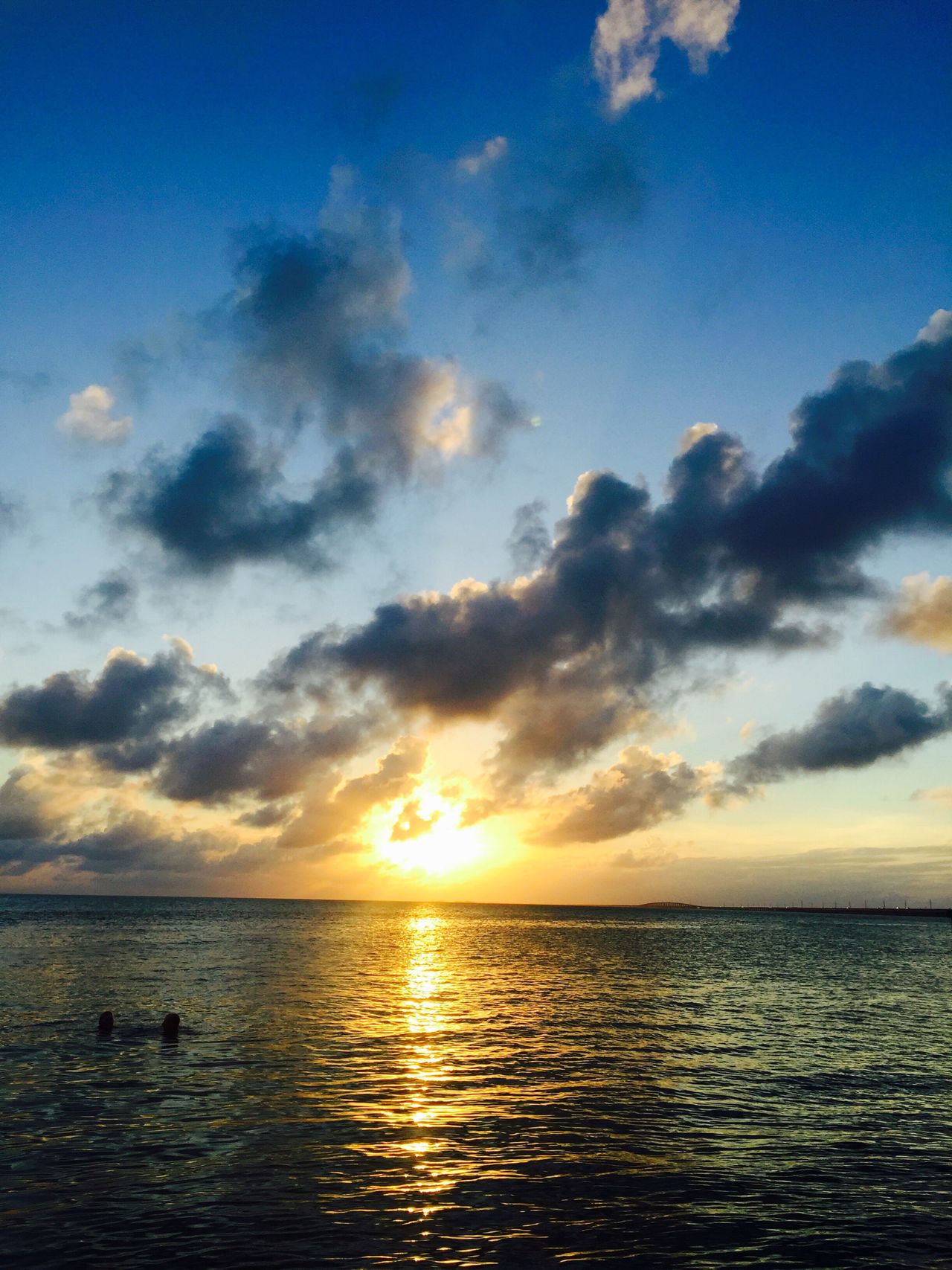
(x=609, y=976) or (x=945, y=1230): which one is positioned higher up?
(x=945, y=1230)

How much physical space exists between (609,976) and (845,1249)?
2597 inches

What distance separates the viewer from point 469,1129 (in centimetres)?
2584

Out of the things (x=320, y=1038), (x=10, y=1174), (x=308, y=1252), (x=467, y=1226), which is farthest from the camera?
(x=320, y=1038)

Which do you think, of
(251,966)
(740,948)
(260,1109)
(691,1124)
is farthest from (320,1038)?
(740,948)

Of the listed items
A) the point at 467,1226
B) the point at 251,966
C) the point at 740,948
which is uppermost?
the point at 467,1226

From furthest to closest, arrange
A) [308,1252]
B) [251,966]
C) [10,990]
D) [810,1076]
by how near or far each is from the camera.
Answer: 1. [251,966]
2. [10,990]
3. [810,1076]
4. [308,1252]

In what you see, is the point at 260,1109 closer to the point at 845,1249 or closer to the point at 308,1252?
the point at 308,1252

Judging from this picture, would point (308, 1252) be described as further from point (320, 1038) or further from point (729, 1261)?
point (320, 1038)

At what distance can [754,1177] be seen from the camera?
71.7 ft

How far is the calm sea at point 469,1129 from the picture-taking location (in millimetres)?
17609

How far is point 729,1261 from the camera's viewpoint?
16.8 metres

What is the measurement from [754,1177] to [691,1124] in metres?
5.52

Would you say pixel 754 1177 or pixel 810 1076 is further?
pixel 810 1076

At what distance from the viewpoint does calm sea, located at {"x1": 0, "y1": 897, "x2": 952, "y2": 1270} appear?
17.6 m
